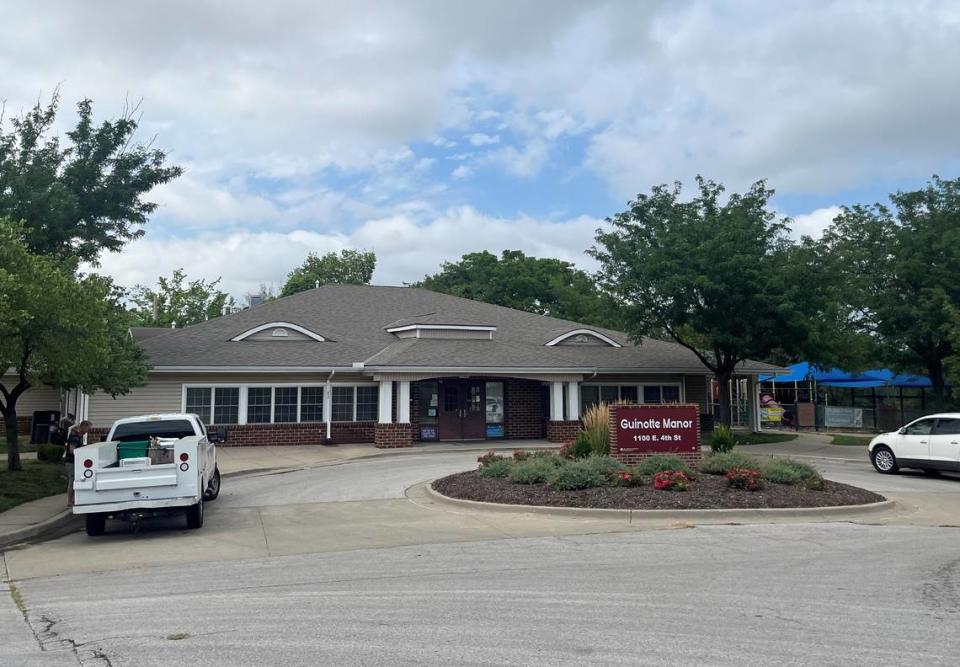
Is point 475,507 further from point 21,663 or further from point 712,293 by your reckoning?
point 712,293

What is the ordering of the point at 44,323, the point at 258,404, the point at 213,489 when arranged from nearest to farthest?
the point at 44,323, the point at 213,489, the point at 258,404

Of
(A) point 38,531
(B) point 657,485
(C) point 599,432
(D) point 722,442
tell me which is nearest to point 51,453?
(A) point 38,531

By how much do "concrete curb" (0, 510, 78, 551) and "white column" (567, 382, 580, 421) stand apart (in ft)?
57.0

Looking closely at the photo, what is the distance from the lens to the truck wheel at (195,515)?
11797mm

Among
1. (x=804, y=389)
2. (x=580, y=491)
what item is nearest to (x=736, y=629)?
(x=580, y=491)

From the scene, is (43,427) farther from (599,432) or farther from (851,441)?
(851,441)

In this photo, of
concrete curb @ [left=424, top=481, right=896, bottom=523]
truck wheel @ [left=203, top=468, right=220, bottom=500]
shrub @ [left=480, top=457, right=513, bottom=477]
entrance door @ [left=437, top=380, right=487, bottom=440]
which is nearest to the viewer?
concrete curb @ [left=424, top=481, right=896, bottom=523]

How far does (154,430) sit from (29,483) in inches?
149

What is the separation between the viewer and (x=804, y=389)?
145ft

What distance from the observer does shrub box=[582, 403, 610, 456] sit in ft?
55.6

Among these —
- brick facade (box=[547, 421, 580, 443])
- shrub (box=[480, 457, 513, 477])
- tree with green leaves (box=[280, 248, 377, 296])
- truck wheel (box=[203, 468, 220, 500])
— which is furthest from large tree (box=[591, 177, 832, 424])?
tree with green leaves (box=[280, 248, 377, 296])

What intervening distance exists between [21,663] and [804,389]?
44.1 m

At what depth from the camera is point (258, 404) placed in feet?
84.0

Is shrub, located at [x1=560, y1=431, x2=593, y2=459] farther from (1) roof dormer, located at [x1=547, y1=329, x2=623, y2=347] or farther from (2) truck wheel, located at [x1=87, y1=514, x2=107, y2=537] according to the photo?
(1) roof dormer, located at [x1=547, y1=329, x2=623, y2=347]
